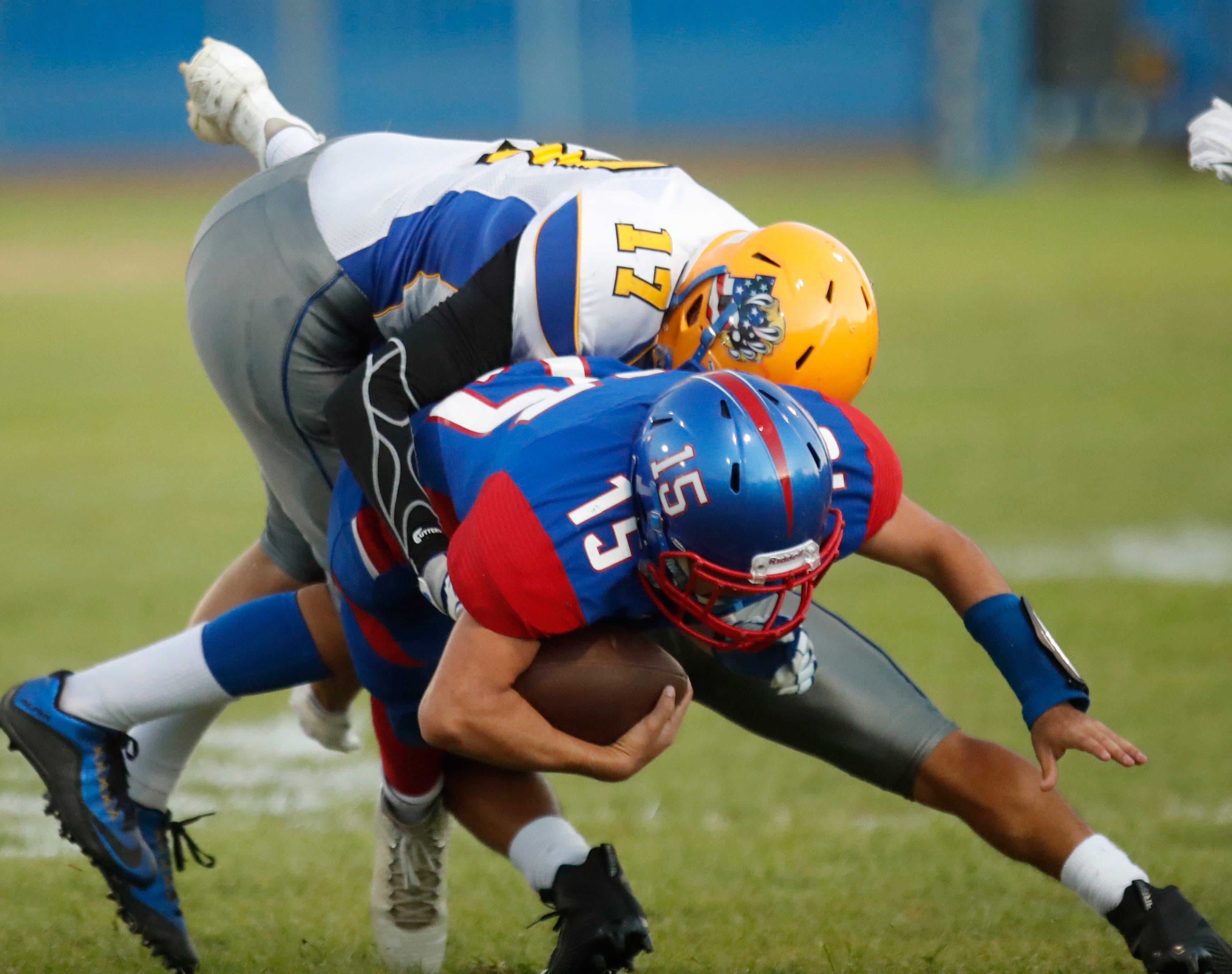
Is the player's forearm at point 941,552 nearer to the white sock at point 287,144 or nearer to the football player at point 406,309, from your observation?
the football player at point 406,309

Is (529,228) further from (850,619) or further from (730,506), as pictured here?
(850,619)

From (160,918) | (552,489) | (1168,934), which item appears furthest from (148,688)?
(1168,934)

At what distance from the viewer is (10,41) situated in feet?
79.7

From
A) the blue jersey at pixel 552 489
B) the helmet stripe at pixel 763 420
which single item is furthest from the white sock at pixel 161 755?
the helmet stripe at pixel 763 420

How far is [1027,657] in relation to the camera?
2881 mm

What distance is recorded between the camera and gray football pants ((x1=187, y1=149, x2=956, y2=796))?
123 inches

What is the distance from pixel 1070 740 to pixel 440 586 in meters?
1.11

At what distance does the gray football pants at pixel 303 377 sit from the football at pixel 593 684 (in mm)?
411

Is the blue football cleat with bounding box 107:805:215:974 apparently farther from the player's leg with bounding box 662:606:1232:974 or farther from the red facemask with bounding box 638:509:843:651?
the red facemask with bounding box 638:509:843:651

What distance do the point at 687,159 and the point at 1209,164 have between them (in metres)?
20.6

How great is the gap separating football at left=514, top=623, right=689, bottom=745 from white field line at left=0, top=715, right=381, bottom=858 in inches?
69.9


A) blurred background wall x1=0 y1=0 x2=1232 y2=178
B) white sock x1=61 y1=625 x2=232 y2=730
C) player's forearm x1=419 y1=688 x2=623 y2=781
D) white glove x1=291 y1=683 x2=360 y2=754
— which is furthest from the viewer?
blurred background wall x1=0 y1=0 x2=1232 y2=178

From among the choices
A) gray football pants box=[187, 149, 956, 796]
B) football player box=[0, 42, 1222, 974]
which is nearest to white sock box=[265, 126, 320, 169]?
football player box=[0, 42, 1222, 974]

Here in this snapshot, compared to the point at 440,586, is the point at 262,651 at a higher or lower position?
lower
